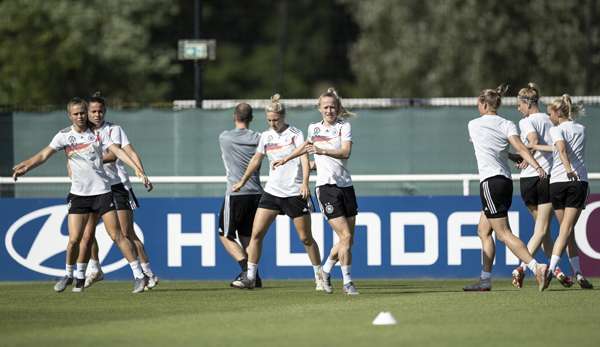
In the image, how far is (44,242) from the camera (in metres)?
19.1

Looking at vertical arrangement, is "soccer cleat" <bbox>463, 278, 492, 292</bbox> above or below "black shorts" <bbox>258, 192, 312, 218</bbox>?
below

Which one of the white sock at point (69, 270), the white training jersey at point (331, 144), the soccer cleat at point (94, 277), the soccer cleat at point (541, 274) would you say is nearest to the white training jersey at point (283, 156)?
the white training jersey at point (331, 144)

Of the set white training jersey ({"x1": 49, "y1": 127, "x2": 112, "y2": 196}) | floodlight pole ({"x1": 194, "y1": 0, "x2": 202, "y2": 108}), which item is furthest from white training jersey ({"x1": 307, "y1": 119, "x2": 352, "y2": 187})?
floodlight pole ({"x1": 194, "y1": 0, "x2": 202, "y2": 108})

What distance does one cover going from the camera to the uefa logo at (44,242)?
62.5ft

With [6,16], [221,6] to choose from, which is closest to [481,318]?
[6,16]

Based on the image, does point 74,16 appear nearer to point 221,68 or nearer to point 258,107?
point 221,68

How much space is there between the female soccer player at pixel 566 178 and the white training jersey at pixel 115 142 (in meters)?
4.26

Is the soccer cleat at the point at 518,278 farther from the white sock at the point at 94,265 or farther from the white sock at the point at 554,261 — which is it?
the white sock at the point at 94,265

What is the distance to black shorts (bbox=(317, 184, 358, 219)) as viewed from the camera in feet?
50.9

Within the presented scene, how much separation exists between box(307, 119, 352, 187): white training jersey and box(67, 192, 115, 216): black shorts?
2181 mm

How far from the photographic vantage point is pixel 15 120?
2097cm

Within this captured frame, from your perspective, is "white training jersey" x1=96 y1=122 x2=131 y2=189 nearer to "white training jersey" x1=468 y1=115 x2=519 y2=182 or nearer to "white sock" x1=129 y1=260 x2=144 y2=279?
"white sock" x1=129 y1=260 x2=144 y2=279

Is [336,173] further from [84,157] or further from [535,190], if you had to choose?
[84,157]

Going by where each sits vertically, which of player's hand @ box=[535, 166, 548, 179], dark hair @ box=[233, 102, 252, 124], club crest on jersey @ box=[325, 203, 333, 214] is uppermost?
dark hair @ box=[233, 102, 252, 124]
